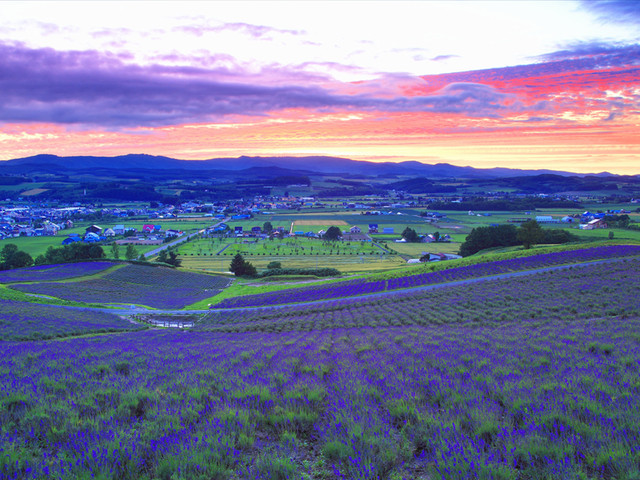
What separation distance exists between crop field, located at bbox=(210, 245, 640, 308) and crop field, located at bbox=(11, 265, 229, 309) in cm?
969

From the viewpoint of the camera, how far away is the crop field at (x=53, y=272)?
43688mm

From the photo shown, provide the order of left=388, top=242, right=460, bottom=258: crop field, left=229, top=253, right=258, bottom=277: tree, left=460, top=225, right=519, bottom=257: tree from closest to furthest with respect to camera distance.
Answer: left=229, top=253, right=258, bottom=277: tree < left=460, top=225, right=519, bottom=257: tree < left=388, top=242, right=460, bottom=258: crop field

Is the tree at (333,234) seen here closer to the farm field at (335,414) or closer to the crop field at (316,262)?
the crop field at (316,262)

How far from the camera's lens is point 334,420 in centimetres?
421

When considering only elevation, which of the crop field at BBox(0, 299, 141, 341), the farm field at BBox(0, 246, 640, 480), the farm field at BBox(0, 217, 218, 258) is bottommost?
the farm field at BBox(0, 217, 218, 258)

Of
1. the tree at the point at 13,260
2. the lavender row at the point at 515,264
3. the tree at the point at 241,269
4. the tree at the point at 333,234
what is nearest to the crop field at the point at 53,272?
the tree at the point at 13,260

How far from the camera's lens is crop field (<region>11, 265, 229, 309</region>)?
123 feet

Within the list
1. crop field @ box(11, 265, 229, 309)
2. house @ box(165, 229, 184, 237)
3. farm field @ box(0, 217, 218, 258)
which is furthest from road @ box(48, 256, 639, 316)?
house @ box(165, 229, 184, 237)

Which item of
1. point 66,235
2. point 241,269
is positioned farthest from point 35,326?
point 66,235

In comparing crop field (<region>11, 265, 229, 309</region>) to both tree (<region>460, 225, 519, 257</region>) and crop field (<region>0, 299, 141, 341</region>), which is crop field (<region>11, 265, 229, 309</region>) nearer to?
crop field (<region>0, 299, 141, 341</region>)

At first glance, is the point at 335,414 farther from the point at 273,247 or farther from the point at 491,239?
the point at 273,247

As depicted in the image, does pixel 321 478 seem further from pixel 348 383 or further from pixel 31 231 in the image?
pixel 31 231

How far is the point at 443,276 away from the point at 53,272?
160ft

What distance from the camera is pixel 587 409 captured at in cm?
411
